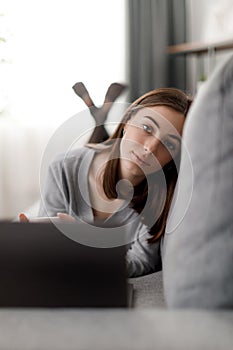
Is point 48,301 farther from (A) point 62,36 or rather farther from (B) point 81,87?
(A) point 62,36

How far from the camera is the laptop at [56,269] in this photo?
0.56 meters

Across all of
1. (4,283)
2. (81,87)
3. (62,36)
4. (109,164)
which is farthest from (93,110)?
(62,36)

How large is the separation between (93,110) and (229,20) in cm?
254

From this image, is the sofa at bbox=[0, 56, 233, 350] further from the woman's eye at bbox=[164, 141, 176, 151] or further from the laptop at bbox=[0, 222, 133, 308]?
the woman's eye at bbox=[164, 141, 176, 151]

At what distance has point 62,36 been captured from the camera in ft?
12.0

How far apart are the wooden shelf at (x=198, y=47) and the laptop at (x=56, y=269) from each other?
9.80ft

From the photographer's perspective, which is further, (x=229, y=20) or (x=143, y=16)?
(x=143, y=16)

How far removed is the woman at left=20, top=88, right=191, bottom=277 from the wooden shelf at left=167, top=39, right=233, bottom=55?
7.98 feet

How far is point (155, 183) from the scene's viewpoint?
3.29 feet

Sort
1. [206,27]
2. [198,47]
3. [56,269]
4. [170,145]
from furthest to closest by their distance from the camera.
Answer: [206,27] < [198,47] < [170,145] < [56,269]

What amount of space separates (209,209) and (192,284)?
87 mm

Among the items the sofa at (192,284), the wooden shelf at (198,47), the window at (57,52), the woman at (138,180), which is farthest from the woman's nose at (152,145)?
the window at (57,52)

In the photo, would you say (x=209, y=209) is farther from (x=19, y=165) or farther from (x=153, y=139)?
(x=19, y=165)

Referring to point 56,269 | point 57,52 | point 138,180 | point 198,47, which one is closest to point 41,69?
point 57,52
